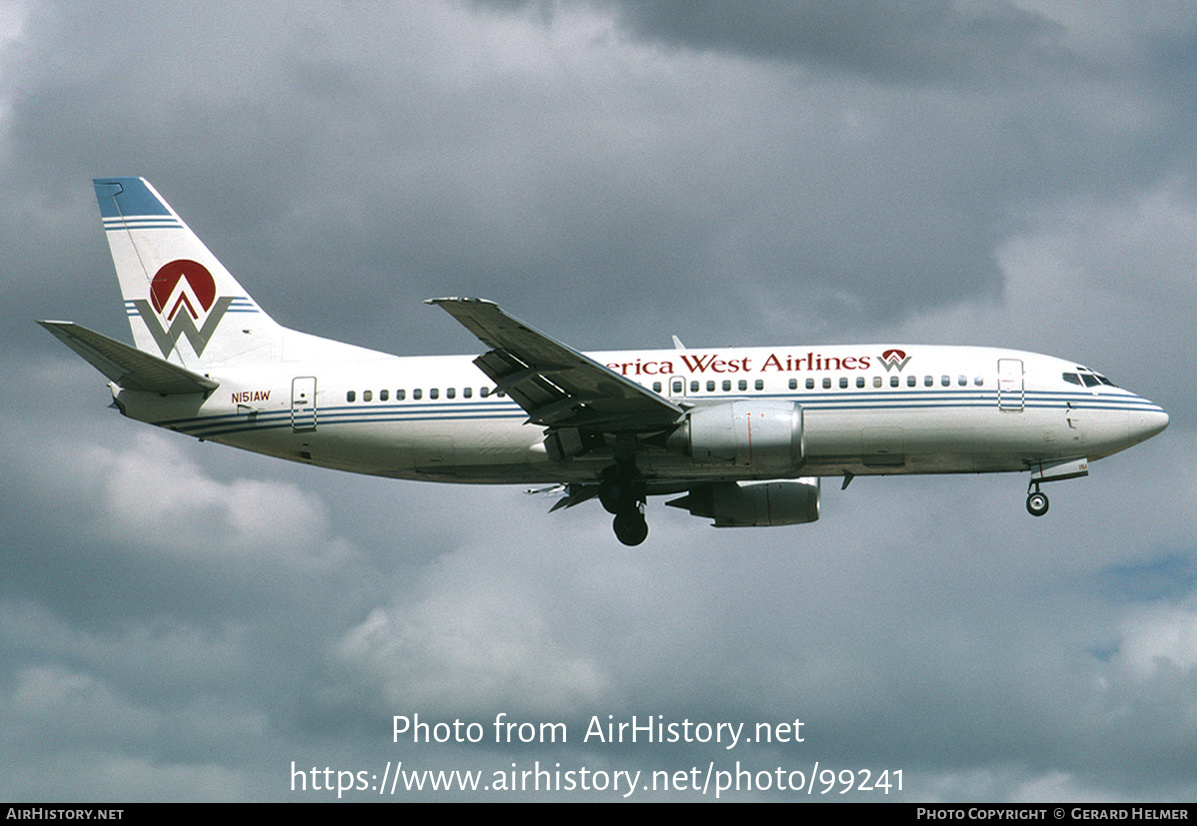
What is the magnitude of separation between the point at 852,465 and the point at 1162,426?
8.25m

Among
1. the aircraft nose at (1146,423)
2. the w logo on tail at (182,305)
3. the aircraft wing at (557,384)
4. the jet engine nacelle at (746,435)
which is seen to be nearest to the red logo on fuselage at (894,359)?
the jet engine nacelle at (746,435)

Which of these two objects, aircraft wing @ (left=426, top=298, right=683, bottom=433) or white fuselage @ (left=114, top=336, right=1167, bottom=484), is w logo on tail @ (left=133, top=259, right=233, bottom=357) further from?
aircraft wing @ (left=426, top=298, right=683, bottom=433)

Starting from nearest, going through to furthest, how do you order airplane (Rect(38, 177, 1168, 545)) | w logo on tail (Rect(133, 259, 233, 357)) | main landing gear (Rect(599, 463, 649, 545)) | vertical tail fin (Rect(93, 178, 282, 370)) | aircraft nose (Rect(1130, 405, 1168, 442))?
airplane (Rect(38, 177, 1168, 545)), aircraft nose (Rect(1130, 405, 1168, 442)), main landing gear (Rect(599, 463, 649, 545)), vertical tail fin (Rect(93, 178, 282, 370)), w logo on tail (Rect(133, 259, 233, 357))

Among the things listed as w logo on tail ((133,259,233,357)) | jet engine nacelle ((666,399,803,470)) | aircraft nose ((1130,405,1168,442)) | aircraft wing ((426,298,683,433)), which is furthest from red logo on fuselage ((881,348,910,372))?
w logo on tail ((133,259,233,357))

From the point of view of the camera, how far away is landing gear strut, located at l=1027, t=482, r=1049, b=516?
37781mm

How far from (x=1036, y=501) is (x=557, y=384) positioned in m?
12.8

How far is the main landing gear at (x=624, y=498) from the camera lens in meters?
38.6

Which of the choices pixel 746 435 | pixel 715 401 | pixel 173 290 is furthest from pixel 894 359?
pixel 173 290

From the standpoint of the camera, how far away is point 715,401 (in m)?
37.5

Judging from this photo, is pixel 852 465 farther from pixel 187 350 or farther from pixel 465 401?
pixel 187 350

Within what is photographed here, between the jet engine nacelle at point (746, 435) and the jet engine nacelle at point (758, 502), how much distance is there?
238 inches

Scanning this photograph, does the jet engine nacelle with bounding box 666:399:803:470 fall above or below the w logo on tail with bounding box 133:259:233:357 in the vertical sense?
below

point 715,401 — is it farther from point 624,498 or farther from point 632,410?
point 624,498

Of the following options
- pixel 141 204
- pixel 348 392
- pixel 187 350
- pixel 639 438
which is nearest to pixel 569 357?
pixel 639 438
